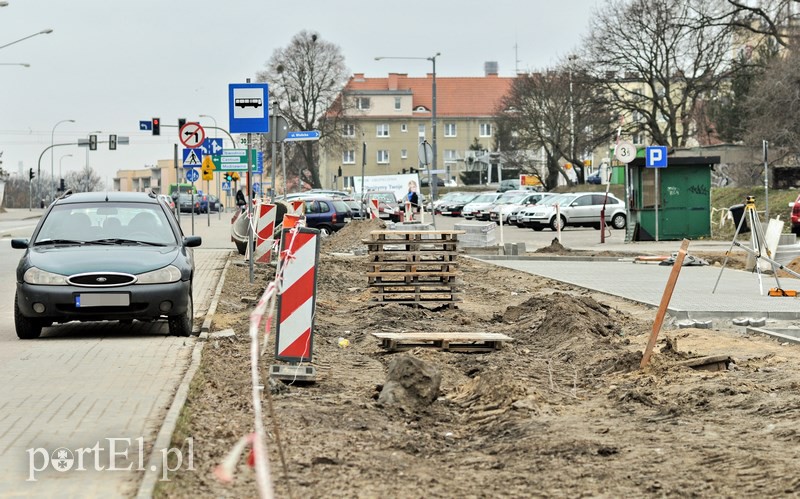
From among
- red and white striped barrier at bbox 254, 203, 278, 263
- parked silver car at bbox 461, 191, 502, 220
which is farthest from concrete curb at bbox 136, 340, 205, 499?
parked silver car at bbox 461, 191, 502, 220

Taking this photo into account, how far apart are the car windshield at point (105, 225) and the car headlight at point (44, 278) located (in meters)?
0.94

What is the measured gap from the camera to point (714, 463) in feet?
21.5

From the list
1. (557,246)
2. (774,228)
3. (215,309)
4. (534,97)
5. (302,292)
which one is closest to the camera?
(302,292)

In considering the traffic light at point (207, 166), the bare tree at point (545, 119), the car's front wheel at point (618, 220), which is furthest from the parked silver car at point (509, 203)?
the traffic light at point (207, 166)

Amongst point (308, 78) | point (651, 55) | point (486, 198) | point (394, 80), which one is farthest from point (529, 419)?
point (394, 80)

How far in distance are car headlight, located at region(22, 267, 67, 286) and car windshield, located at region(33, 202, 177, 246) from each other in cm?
94

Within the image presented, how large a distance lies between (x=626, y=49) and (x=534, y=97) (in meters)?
23.4

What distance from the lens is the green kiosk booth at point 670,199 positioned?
1400 inches

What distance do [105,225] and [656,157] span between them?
23.0 metres

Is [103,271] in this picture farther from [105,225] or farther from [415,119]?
[415,119]

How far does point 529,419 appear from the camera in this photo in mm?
8281

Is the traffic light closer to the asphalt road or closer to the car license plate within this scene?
the asphalt road

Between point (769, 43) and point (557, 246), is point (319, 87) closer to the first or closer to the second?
point (769, 43)

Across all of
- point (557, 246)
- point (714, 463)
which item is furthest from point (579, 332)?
point (557, 246)
